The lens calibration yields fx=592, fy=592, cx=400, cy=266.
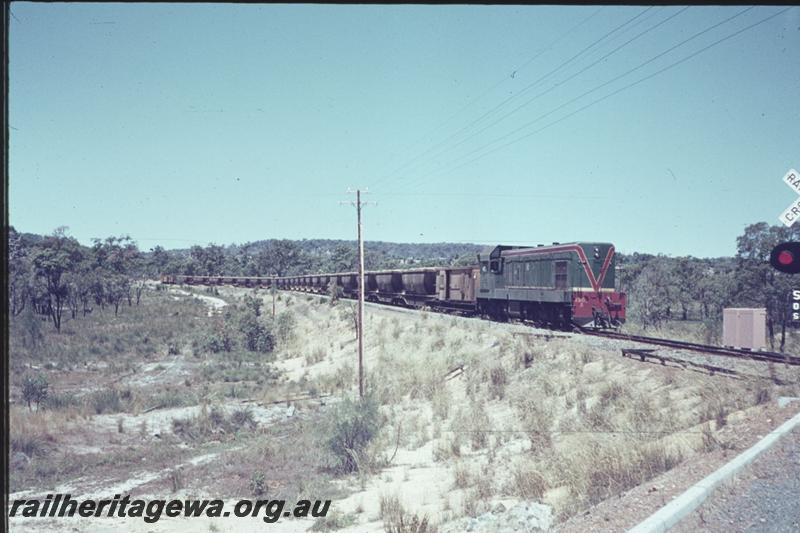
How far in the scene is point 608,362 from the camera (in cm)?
1628

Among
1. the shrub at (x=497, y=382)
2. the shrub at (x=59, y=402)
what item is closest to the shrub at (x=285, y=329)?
the shrub at (x=59, y=402)

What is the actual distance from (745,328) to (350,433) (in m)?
12.0

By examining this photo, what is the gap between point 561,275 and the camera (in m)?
22.7

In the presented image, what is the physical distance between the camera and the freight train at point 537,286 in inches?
875

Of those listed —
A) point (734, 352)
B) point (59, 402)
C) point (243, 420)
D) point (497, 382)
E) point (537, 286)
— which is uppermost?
point (537, 286)

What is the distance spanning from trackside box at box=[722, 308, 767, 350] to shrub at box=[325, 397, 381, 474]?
433 inches

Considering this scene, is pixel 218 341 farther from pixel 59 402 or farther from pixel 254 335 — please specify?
pixel 59 402

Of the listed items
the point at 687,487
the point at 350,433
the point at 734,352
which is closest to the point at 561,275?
the point at 734,352

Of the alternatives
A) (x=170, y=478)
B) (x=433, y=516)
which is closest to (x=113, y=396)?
(x=170, y=478)

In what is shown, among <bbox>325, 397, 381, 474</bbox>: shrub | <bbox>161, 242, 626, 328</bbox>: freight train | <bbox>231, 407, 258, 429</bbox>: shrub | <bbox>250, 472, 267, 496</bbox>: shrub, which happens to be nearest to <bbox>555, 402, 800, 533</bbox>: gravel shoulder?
<bbox>250, 472, 267, 496</bbox>: shrub

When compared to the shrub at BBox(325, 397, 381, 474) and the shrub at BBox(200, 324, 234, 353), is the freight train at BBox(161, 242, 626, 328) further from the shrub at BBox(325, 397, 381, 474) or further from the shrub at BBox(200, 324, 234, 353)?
the shrub at BBox(200, 324, 234, 353)

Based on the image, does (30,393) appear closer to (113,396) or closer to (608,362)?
(113,396)

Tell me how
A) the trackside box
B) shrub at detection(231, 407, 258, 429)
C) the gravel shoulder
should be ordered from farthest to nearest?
1. shrub at detection(231, 407, 258, 429)
2. the trackside box
3. the gravel shoulder

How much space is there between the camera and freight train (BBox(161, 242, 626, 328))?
22.2 metres
